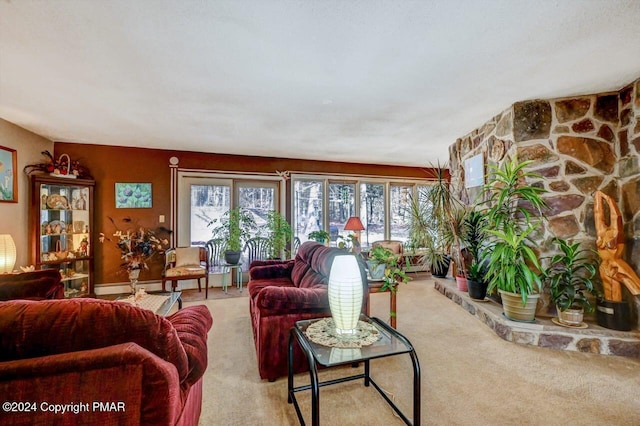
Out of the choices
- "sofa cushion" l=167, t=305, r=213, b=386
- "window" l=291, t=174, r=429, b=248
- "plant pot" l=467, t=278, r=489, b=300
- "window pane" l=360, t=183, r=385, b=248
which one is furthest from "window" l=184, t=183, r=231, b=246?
"plant pot" l=467, t=278, r=489, b=300

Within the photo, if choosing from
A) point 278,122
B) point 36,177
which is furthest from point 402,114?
point 36,177

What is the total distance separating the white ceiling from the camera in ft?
5.29

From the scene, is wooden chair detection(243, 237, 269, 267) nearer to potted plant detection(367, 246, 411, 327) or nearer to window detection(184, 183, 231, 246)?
window detection(184, 183, 231, 246)

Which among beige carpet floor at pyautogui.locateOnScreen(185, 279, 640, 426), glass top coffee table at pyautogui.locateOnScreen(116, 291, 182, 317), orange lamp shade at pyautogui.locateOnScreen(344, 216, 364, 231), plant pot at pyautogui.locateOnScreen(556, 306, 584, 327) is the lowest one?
beige carpet floor at pyautogui.locateOnScreen(185, 279, 640, 426)

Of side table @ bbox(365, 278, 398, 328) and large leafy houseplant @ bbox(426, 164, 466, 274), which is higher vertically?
large leafy houseplant @ bbox(426, 164, 466, 274)

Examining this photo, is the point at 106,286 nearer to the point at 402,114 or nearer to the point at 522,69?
the point at 402,114

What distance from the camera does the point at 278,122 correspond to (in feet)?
11.2

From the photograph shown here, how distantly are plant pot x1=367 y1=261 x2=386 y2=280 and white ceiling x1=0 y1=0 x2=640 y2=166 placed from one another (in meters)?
1.68

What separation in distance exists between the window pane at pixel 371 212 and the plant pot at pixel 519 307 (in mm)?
3384

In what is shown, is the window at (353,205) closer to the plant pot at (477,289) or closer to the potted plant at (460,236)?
the potted plant at (460,236)

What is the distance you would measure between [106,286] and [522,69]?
5.90 metres

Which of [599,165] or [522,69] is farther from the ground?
[522,69]

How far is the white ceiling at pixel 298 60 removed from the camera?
1611 mm

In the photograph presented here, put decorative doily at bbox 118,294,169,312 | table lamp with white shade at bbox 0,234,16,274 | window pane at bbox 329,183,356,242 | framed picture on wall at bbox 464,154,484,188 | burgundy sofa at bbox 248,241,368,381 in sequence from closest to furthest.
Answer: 1. burgundy sofa at bbox 248,241,368,381
2. decorative doily at bbox 118,294,169,312
3. table lamp with white shade at bbox 0,234,16,274
4. framed picture on wall at bbox 464,154,484,188
5. window pane at bbox 329,183,356,242
